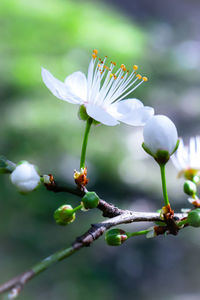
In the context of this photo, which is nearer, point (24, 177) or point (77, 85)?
point (24, 177)

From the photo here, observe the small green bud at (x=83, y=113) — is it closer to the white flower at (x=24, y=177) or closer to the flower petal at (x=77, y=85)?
the flower petal at (x=77, y=85)

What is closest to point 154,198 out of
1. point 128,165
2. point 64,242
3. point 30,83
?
point 128,165

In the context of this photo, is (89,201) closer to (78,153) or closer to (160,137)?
(160,137)

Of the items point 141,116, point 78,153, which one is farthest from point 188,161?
point 78,153

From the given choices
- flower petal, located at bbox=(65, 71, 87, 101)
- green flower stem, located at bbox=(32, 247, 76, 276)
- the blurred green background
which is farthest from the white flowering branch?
the blurred green background

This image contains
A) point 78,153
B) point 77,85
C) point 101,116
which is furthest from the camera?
point 78,153

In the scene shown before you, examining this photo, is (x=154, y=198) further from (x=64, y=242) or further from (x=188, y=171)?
(x=188, y=171)

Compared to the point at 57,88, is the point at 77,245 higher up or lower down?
lower down
